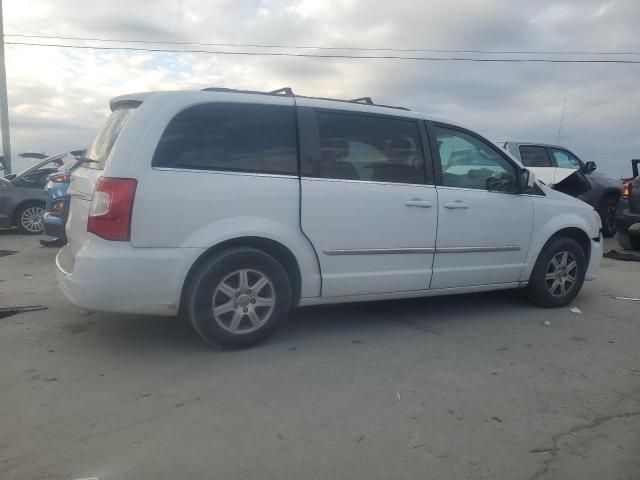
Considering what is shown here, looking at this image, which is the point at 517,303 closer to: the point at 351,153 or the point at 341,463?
the point at 351,153

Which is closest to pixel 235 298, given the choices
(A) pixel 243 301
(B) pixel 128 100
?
(A) pixel 243 301

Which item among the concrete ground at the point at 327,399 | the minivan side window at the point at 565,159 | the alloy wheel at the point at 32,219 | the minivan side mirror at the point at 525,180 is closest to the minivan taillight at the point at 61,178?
the alloy wheel at the point at 32,219

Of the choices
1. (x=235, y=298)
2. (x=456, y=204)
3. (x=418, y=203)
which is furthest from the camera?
(x=456, y=204)

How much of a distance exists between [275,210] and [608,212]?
379 inches

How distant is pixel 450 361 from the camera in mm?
4004

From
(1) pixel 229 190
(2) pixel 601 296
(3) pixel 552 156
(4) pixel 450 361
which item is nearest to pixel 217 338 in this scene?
(1) pixel 229 190

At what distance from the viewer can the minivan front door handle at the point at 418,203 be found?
4.49m

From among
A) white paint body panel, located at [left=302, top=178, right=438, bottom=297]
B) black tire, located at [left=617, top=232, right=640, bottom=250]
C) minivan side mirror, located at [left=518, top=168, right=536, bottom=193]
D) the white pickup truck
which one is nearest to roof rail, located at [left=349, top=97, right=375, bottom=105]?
white paint body panel, located at [left=302, top=178, right=438, bottom=297]

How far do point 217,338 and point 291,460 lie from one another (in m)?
1.45

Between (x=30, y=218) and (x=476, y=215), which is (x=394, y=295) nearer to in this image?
(x=476, y=215)

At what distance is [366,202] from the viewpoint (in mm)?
4293

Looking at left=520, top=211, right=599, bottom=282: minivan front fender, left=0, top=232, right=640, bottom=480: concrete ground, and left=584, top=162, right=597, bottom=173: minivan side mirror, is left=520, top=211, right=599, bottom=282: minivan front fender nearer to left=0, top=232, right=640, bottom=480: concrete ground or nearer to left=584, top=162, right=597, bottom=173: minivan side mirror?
left=0, top=232, right=640, bottom=480: concrete ground

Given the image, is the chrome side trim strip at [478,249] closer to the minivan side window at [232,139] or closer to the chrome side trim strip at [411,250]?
the chrome side trim strip at [411,250]

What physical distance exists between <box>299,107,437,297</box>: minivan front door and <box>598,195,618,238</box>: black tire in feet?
26.8
